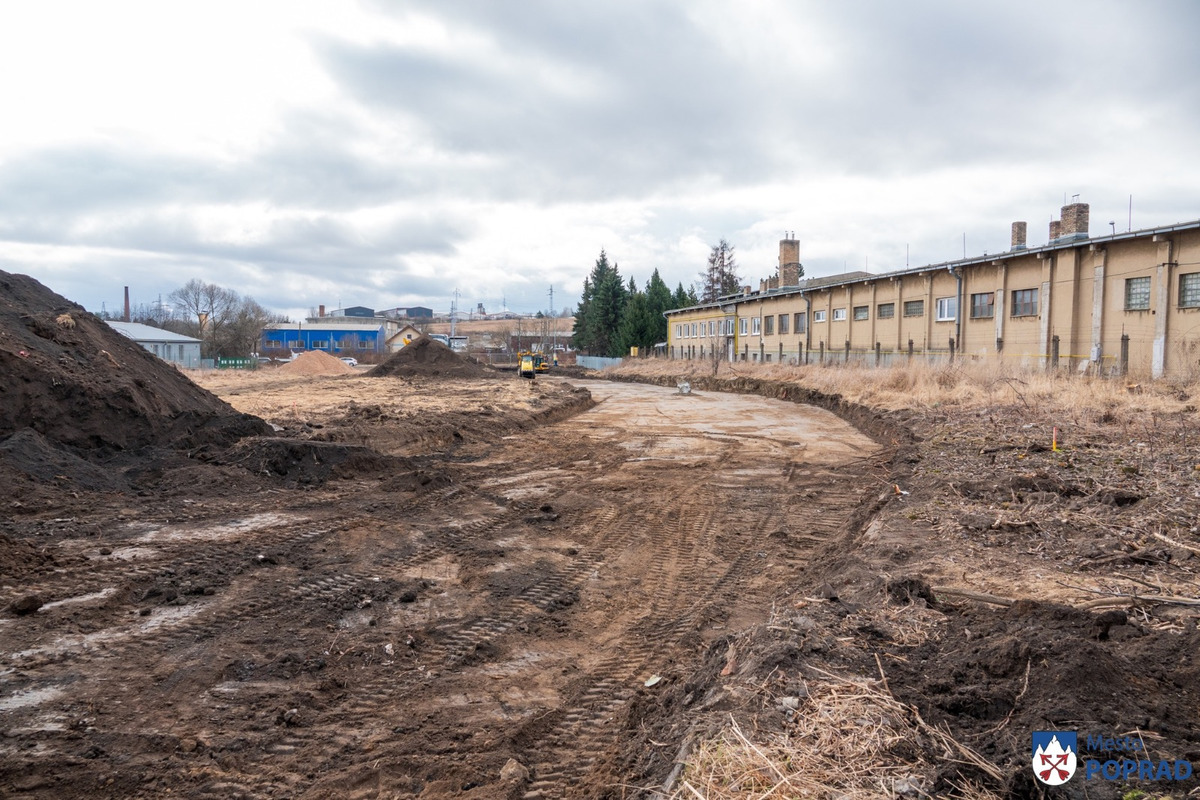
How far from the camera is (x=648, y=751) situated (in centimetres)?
364

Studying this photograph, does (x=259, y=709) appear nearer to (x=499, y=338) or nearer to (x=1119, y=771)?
(x=1119, y=771)

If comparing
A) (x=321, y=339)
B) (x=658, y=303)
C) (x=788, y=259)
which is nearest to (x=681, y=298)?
(x=658, y=303)

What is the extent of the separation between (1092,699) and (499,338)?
407ft

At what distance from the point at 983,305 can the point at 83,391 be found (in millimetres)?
32731

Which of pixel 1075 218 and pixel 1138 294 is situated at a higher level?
pixel 1075 218

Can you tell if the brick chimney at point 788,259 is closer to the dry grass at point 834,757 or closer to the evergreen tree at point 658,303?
the evergreen tree at point 658,303

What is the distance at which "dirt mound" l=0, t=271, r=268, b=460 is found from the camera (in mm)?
11523

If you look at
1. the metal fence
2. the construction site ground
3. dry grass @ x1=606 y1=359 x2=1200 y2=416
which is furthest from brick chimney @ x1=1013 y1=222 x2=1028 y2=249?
the metal fence

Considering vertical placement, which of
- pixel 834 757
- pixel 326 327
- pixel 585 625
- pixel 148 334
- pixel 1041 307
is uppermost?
pixel 326 327

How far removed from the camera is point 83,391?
40.2 ft

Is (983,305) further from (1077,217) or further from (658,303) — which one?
(658,303)

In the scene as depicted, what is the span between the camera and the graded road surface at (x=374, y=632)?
152 inches

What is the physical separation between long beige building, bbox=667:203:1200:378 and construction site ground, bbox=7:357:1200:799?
1432 centimetres

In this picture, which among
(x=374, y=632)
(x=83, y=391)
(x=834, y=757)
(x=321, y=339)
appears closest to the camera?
(x=834, y=757)
